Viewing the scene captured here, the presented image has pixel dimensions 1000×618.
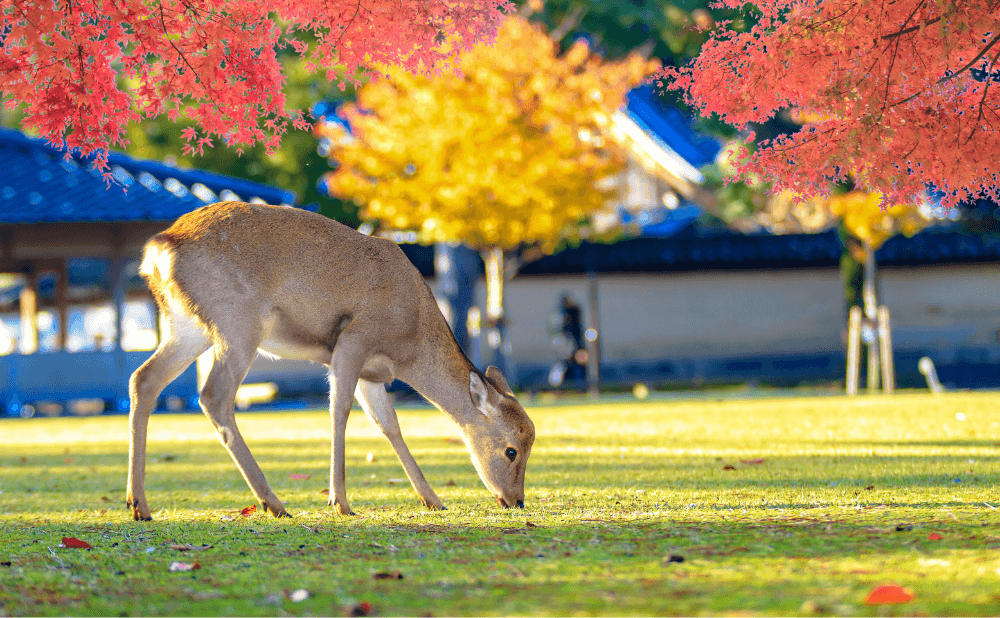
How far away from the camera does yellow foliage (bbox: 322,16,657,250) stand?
21.7 m

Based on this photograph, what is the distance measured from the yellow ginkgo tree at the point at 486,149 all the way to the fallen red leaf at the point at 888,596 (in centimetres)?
1831

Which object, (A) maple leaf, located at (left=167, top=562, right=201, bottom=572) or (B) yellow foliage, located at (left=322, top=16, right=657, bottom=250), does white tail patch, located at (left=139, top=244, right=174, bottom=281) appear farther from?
(B) yellow foliage, located at (left=322, top=16, right=657, bottom=250)

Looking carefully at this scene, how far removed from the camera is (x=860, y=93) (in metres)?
7.25

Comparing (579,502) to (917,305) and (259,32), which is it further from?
(917,305)

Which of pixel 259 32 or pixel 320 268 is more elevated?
pixel 259 32

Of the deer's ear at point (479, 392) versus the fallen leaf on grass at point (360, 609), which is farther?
the deer's ear at point (479, 392)

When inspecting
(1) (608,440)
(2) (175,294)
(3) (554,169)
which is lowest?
(1) (608,440)

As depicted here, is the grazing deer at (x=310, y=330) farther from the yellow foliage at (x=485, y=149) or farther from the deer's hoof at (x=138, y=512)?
the yellow foliage at (x=485, y=149)

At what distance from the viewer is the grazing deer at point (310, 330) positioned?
650 centimetres

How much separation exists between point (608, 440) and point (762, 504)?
5.33 metres

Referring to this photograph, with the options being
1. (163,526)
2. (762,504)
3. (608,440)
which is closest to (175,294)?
(163,526)

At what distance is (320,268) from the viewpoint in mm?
6797

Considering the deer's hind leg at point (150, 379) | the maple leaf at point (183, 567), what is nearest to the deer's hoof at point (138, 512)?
the deer's hind leg at point (150, 379)

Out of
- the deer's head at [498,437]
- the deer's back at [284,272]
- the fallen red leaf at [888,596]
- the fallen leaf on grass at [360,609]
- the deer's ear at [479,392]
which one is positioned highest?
the deer's back at [284,272]
